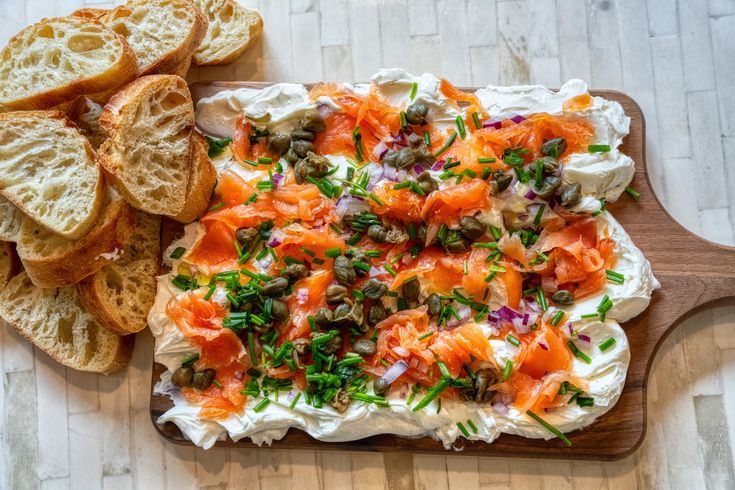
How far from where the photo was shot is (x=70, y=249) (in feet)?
8.27

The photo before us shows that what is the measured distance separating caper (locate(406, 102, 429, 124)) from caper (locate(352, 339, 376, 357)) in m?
0.89

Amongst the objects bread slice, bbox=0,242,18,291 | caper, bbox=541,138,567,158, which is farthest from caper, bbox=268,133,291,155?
bread slice, bbox=0,242,18,291

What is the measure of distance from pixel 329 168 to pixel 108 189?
2.75 feet

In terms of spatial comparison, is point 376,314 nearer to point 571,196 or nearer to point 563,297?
point 563,297

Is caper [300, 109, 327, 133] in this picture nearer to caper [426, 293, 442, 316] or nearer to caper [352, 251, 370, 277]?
caper [352, 251, 370, 277]

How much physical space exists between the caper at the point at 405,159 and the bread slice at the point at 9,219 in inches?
57.8

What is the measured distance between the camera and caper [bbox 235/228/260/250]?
2.69 metres

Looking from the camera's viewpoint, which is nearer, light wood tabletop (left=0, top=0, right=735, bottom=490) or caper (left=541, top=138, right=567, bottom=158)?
caper (left=541, top=138, right=567, bottom=158)

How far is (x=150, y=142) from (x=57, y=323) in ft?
2.81

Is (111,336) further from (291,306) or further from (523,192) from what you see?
(523,192)

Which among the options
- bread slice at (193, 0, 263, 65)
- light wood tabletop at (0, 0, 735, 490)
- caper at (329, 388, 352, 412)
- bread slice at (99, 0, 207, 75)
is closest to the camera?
caper at (329, 388, 352, 412)

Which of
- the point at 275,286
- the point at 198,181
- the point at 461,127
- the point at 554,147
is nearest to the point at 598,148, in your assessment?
the point at 554,147

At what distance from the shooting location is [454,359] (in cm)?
256

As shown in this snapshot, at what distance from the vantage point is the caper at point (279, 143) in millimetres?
2757
